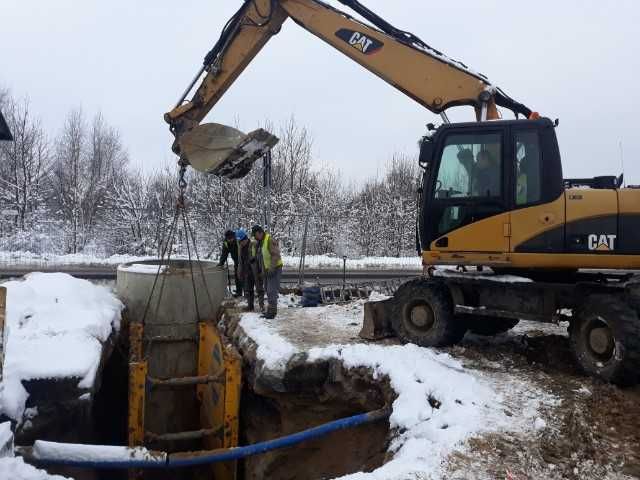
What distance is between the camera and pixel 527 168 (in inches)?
231

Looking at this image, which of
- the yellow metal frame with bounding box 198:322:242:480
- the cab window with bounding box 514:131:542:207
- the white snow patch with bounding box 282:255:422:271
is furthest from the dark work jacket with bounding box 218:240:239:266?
the white snow patch with bounding box 282:255:422:271

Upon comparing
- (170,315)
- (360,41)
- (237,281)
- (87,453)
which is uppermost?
(360,41)

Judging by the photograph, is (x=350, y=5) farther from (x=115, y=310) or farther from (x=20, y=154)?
(x=20, y=154)

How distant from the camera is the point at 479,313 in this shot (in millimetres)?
6277

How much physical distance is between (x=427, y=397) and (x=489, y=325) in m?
2.93

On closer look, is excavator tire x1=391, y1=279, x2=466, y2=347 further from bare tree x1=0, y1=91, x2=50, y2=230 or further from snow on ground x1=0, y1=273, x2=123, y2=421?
bare tree x1=0, y1=91, x2=50, y2=230

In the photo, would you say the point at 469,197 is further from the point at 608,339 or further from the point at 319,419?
the point at 319,419

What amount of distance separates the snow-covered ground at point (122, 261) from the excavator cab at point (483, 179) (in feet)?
40.9

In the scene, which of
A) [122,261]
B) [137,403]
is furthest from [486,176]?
[122,261]

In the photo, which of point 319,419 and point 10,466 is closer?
point 10,466

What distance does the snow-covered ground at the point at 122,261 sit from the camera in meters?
18.1

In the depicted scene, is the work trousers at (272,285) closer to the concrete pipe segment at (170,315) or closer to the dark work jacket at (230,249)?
the concrete pipe segment at (170,315)

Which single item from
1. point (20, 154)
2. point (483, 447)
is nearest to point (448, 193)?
point (483, 447)

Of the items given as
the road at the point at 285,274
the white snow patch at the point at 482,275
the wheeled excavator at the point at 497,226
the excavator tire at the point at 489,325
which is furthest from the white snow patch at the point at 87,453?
the road at the point at 285,274
